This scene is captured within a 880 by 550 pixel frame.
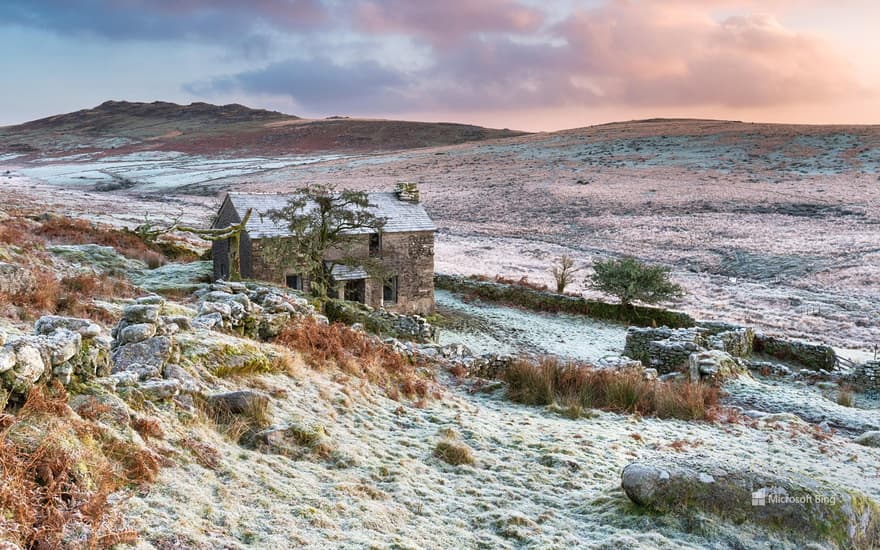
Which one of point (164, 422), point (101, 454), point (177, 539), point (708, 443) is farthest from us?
point (708, 443)

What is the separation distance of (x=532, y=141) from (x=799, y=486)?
124 metres

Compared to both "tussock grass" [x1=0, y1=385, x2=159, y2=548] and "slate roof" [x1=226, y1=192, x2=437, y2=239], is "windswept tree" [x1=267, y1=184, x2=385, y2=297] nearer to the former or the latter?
"slate roof" [x1=226, y1=192, x2=437, y2=239]

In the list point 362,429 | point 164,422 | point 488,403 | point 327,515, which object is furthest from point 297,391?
point 488,403

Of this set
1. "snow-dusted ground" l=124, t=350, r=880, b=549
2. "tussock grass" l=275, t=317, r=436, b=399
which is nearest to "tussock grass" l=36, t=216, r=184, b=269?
"tussock grass" l=275, t=317, r=436, b=399

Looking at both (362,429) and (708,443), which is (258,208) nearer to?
(362,429)

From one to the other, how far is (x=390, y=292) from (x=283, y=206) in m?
6.40

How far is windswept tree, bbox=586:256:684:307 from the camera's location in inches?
1109

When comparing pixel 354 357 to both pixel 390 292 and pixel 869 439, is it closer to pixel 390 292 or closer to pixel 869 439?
pixel 869 439

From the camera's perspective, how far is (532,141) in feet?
412

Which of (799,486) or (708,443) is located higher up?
(799,486)

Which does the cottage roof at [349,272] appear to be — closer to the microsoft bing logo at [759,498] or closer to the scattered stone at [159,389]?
the scattered stone at [159,389]

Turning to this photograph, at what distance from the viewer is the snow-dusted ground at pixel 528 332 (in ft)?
75.0

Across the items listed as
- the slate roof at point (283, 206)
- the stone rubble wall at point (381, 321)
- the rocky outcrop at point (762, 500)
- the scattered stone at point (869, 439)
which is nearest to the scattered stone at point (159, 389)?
the rocky outcrop at point (762, 500)

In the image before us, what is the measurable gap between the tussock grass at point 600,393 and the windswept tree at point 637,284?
607 inches
